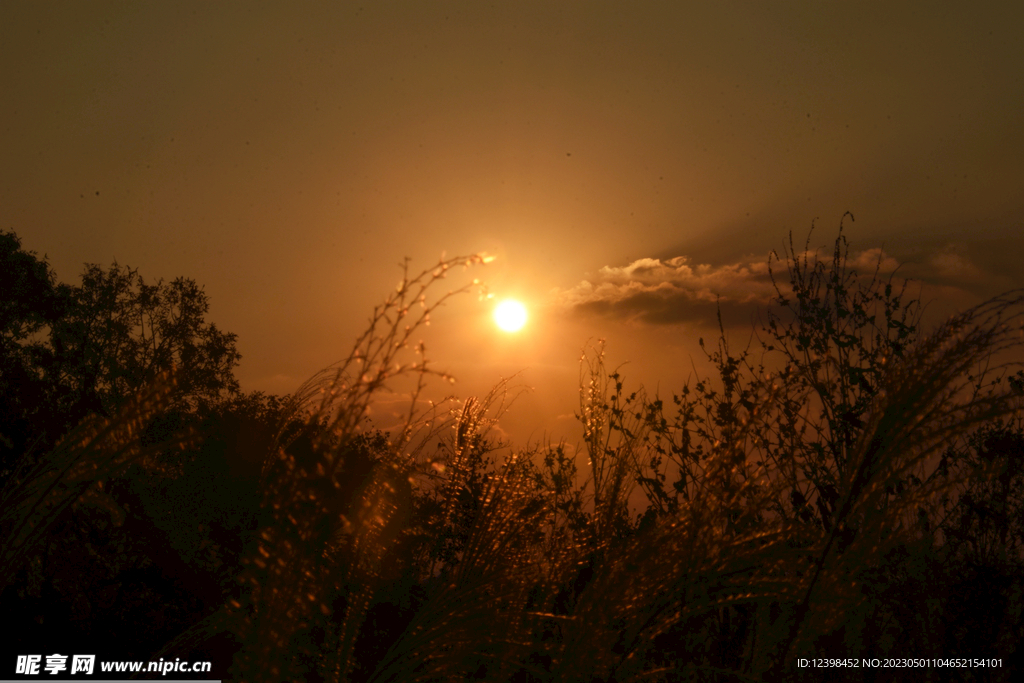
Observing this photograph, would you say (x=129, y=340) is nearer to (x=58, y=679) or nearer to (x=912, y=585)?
(x=58, y=679)

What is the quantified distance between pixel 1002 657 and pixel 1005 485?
4.11 ft

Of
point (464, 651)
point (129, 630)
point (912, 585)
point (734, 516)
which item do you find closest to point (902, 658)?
point (912, 585)

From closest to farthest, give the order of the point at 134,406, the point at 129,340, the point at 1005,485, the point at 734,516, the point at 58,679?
the point at 134,406 < the point at 58,679 < the point at 734,516 < the point at 1005,485 < the point at 129,340

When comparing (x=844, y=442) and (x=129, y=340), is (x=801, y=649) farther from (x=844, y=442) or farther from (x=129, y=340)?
(x=129, y=340)

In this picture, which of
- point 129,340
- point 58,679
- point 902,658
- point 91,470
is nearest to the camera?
point 91,470

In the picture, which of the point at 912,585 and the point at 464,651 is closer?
the point at 464,651

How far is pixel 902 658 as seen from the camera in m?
3.47

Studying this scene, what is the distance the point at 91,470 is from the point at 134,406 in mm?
350

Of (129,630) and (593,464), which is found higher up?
(593,464)

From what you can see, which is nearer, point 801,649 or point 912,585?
point 801,649

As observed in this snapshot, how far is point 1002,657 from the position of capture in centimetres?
358

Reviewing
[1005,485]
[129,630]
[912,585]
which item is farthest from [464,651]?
[1005,485]

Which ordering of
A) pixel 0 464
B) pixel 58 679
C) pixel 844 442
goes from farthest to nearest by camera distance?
pixel 0 464
pixel 844 442
pixel 58 679

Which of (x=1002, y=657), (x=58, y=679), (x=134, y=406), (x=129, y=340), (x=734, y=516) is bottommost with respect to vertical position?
(x=1002, y=657)
